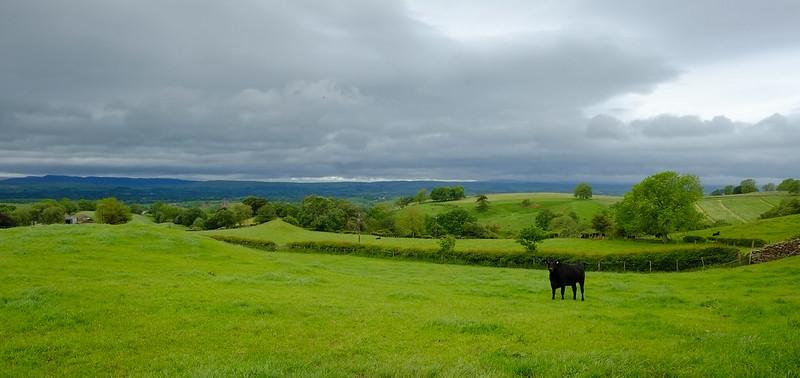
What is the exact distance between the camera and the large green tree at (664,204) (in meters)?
67.2

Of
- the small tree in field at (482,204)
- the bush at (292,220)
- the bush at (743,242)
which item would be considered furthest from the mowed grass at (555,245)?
the small tree in field at (482,204)

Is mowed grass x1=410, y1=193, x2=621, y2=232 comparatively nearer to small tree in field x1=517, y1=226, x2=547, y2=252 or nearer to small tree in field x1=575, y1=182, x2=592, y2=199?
small tree in field x1=575, y1=182, x2=592, y2=199

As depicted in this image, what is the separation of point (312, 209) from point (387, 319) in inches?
4726

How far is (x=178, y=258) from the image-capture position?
37.8 metres

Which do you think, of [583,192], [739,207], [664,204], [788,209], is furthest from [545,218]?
[664,204]

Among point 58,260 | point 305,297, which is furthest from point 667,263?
point 58,260

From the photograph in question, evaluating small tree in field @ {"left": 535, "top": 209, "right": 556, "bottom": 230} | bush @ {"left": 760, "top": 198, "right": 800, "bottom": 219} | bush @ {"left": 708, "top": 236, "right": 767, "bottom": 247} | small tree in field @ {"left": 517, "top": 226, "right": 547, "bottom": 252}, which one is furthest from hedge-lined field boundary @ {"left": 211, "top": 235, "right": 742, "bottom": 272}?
small tree in field @ {"left": 535, "top": 209, "right": 556, "bottom": 230}

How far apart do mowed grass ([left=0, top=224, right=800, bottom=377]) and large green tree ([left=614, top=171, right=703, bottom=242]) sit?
4366 cm

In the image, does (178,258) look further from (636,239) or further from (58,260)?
(636,239)

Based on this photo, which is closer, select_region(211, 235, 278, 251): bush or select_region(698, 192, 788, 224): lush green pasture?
select_region(211, 235, 278, 251): bush

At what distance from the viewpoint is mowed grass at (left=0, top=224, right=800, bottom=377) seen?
10.3 metres

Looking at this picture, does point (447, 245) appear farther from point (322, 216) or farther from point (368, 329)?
point (322, 216)

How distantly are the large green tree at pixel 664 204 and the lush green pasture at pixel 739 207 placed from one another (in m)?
55.2

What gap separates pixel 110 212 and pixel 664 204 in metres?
129
